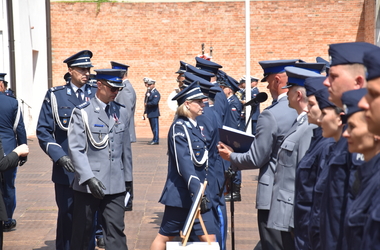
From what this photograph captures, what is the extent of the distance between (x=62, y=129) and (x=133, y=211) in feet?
9.36

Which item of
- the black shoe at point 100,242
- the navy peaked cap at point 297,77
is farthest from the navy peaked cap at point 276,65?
the black shoe at point 100,242

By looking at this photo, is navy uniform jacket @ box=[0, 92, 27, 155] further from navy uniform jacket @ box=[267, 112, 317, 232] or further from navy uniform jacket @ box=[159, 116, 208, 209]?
navy uniform jacket @ box=[267, 112, 317, 232]

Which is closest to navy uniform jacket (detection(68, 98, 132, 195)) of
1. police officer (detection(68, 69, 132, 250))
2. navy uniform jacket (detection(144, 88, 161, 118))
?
police officer (detection(68, 69, 132, 250))

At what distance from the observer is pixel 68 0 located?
23188 millimetres

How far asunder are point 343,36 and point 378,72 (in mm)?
21996

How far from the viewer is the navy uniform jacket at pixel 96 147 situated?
5.16 meters

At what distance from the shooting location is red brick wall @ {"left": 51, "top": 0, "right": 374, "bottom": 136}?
911 inches

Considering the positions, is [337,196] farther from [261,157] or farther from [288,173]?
[261,157]

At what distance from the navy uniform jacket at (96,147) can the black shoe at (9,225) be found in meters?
2.52

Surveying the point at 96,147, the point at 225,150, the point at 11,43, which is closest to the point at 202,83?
the point at 225,150

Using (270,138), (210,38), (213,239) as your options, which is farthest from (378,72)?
(210,38)

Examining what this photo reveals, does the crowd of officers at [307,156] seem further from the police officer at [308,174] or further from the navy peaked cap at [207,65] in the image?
the navy peaked cap at [207,65]

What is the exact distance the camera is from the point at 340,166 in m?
2.93

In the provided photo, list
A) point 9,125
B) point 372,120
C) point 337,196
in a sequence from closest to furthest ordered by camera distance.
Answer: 1. point 372,120
2. point 337,196
3. point 9,125
